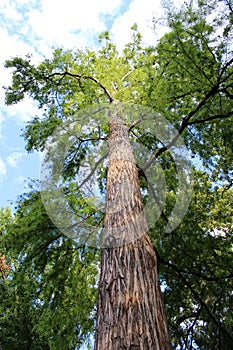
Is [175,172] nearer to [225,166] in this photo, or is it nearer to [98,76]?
[225,166]

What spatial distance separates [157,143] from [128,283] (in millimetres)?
5030

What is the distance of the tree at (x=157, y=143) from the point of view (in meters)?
2.16

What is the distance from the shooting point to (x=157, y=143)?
6840 millimetres

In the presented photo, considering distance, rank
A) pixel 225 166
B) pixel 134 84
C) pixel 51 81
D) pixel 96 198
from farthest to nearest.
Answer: pixel 134 84 → pixel 51 81 → pixel 225 166 → pixel 96 198

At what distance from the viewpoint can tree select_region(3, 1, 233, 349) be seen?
2162 millimetres

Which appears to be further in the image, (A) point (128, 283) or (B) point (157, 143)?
(B) point (157, 143)

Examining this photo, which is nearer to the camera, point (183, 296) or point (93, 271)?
point (183, 296)

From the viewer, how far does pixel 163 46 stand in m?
4.25

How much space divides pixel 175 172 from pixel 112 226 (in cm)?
391

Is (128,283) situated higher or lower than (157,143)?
lower

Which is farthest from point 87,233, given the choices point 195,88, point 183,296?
point 195,88

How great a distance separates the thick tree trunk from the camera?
180cm

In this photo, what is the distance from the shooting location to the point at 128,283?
2.17 metres

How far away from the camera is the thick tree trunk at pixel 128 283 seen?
1.80m
